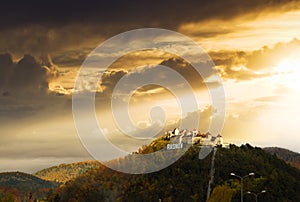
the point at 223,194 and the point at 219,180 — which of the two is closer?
the point at 223,194

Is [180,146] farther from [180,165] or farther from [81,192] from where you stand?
[81,192]

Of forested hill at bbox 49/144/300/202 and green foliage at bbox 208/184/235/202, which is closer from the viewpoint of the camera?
green foliage at bbox 208/184/235/202

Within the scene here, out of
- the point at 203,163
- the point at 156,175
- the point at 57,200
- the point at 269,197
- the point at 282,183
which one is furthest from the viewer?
the point at 57,200

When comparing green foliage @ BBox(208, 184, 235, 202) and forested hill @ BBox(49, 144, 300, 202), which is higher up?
forested hill @ BBox(49, 144, 300, 202)

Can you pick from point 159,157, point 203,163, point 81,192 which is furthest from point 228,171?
point 81,192

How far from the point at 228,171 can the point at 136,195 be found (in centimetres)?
2760

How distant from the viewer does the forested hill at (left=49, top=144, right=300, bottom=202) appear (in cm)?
12644

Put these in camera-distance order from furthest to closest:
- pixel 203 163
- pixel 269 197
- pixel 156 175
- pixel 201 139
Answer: pixel 201 139 → pixel 156 175 → pixel 203 163 → pixel 269 197

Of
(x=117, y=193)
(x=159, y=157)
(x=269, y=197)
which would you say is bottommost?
(x=269, y=197)

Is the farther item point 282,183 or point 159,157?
point 159,157

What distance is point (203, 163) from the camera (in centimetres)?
Result: 15375

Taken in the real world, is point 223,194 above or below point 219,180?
below

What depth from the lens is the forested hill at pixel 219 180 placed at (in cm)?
Result: 12644

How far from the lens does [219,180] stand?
14225cm
